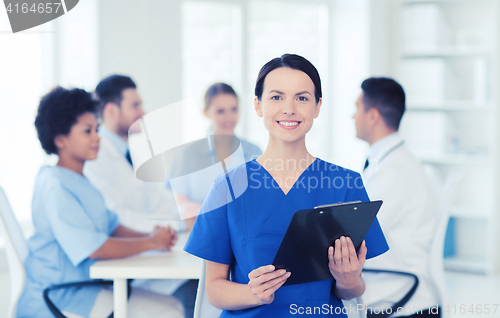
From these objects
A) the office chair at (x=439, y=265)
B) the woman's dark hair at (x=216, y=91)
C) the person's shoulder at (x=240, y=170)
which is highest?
the woman's dark hair at (x=216, y=91)

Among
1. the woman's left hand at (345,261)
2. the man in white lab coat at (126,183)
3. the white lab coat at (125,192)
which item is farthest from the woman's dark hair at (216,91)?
the woman's left hand at (345,261)

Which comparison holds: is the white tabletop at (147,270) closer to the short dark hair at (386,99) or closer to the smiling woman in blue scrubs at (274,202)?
the smiling woman in blue scrubs at (274,202)

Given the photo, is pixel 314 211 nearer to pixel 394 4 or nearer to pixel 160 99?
pixel 160 99

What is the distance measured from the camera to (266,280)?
931mm

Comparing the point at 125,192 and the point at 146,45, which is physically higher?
the point at 146,45

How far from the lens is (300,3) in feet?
12.1

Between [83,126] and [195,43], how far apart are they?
1.96 m

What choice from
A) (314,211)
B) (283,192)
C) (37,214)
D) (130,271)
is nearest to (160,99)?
(37,214)

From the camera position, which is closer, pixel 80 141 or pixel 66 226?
pixel 66 226

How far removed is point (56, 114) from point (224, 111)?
734mm

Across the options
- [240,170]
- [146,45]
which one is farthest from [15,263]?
[146,45]

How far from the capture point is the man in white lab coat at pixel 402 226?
1605 mm

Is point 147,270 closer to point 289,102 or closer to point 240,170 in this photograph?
point 240,170

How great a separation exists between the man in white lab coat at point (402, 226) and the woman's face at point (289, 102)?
2.21ft
